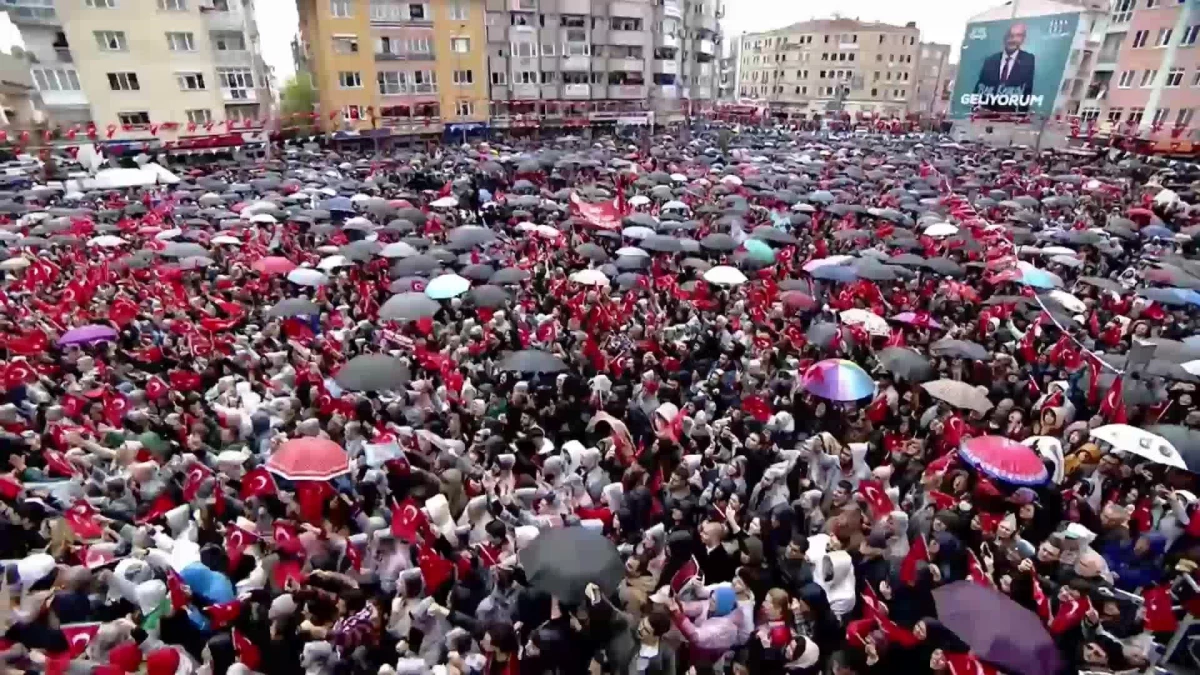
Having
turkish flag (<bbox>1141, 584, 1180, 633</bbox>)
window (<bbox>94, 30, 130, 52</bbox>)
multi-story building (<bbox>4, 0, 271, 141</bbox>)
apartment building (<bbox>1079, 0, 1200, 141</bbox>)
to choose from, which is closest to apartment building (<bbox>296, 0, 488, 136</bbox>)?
multi-story building (<bbox>4, 0, 271, 141</bbox>)

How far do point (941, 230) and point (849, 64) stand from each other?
80.5 metres

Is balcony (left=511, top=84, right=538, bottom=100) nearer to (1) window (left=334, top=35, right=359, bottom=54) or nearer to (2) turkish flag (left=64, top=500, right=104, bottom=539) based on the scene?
(1) window (left=334, top=35, right=359, bottom=54)

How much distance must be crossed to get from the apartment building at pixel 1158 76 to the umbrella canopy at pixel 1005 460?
36.8m

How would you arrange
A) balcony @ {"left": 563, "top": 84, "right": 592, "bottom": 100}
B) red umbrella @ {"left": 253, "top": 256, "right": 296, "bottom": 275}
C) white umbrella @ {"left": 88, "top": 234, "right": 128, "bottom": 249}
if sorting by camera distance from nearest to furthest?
1. red umbrella @ {"left": 253, "top": 256, "right": 296, "bottom": 275}
2. white umbrella @ {"left": 88, "top": 234, "right": 128, "bottom": 249}
3. balcony @ {"left": 563, "top": 84, "right": 592, "bottom": 100}

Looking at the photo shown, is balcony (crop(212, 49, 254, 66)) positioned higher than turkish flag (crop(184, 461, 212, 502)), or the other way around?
balcony (crop(212, 49, 254, 66))

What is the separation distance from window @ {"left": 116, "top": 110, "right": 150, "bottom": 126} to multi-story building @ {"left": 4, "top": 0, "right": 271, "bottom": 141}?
5cm

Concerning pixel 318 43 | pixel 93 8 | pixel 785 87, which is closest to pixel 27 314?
pixel 93 8

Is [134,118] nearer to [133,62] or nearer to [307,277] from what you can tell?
[133,62]

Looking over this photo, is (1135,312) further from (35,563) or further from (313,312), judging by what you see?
(35,563)

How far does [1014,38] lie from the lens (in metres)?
41.0

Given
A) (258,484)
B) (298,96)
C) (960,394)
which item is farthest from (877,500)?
(298,96)

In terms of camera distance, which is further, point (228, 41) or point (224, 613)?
point (228, 41)

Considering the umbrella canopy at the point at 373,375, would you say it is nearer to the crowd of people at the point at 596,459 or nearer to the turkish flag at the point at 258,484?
the crowd of people at the point at 596,459

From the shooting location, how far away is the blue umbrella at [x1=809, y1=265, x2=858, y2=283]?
11.2 m
